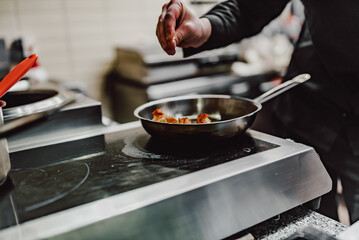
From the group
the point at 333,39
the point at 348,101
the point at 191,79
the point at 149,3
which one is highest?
the point at 149,3

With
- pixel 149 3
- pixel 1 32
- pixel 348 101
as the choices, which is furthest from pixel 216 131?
pixel 149 3

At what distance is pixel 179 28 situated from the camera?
3.61ft

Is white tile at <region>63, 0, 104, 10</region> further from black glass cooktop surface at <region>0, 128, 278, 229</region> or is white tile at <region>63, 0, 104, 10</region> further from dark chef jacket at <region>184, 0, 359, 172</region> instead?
black glass cooktop surface at <region>0, 128, 278, 229</region>

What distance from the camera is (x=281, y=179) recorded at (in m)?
0.82

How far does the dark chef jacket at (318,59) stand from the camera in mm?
1251

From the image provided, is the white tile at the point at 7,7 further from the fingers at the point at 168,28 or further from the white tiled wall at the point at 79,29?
the fingers at the point at 168,28

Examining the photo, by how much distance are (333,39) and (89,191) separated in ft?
3.51

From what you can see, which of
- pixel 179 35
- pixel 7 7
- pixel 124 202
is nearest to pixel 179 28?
pixel 179 35

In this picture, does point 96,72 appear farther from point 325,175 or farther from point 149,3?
point 325,175

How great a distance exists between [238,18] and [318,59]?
1.25ft

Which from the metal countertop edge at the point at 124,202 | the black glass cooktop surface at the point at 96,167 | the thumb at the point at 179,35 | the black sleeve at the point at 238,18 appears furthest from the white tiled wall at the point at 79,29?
the metal countertop edge at the point at 124,202

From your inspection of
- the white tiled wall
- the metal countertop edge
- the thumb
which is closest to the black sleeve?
the thumb

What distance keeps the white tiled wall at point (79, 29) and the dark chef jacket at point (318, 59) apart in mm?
1938

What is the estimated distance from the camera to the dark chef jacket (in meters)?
1.25
